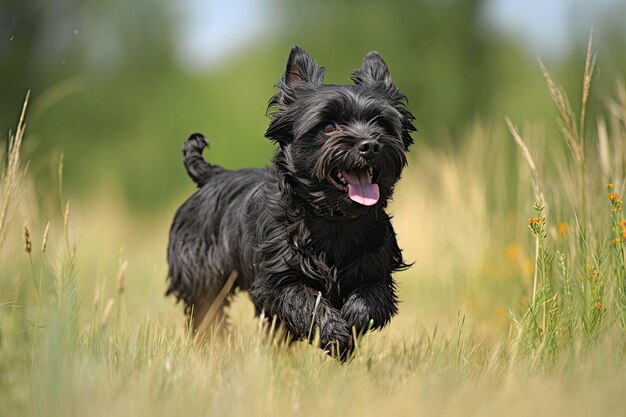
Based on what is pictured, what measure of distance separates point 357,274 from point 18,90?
1155cm

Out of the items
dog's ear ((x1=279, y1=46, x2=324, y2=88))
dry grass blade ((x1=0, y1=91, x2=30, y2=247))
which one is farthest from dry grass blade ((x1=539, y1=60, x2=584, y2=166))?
dry grass blade ((x1=0, y1=91, x2=30, y2=247))

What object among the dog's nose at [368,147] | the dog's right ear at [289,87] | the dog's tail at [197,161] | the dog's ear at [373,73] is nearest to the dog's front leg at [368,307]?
the dog's nose at [368,147]

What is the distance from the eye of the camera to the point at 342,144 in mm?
3902

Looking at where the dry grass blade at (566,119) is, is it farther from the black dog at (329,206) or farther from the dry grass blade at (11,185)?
the dry grass blade at (11,185)

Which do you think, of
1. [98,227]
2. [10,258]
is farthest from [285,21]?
[10,258]

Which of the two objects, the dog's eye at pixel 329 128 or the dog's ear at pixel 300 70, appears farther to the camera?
the dog's ear at pixel 300 70

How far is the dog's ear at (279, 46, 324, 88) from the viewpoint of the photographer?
4430mm

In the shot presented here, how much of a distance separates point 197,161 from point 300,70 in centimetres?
173

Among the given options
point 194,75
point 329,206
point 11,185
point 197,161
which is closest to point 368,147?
point 329,206

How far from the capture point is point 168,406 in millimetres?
3012

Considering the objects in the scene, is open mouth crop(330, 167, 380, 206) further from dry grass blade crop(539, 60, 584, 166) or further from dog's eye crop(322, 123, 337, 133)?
dry grass blade crop(539, 60, 584, 166)

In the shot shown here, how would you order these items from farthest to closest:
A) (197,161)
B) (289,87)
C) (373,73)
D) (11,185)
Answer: (197,161) → (373,73) → (289,87) → (11,185)

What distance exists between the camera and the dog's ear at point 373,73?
14.7 ft

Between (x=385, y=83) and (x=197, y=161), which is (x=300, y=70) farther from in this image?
(x=197, y=161)
